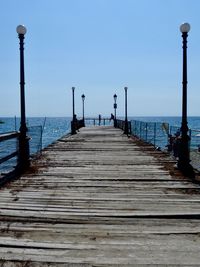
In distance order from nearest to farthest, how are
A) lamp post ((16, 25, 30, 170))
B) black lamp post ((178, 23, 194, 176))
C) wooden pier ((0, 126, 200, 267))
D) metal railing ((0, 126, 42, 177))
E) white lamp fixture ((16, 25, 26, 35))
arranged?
wooden pier ((0, 126, 200, 267))
metal railing ((0, 126, 42, 177))
black lamp post ((178, 23, 194, 176))
lamp post ((16, 25, 30, 170))
white lamp fixture ((16, 25, 26, 35))

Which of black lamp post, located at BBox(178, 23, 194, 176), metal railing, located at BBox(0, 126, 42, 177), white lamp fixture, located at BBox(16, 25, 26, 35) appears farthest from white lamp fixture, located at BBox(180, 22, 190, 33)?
metal railing, located at BBox(0, 126, 42, 177)

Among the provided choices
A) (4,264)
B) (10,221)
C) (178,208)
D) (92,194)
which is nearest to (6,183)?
(92,194)

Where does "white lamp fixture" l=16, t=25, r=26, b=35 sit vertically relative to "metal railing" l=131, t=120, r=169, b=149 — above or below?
above

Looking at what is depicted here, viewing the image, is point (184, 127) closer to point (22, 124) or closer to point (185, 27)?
point (185, 27)

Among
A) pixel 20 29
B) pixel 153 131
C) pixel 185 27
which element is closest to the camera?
pixel 185 27

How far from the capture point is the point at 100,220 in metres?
6.30

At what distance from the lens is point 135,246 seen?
5.15m

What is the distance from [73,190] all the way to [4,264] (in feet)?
13.7

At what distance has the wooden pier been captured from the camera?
4.80 metres

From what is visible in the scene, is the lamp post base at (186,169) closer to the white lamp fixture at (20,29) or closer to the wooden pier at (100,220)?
the wooden pier at (100,220)

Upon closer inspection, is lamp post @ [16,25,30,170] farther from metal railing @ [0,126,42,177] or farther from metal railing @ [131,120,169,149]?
metal railing @ [131,120,169,149]

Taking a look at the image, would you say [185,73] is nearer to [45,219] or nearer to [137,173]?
[137,173]

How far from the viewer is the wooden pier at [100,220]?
4801mm

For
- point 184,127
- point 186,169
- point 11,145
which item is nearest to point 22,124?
point 11,145
